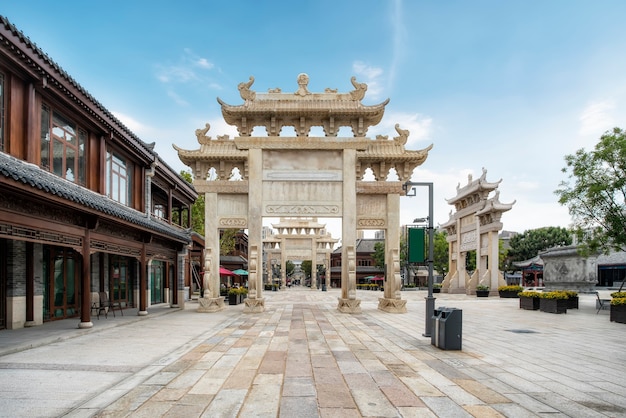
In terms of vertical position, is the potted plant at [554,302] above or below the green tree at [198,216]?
below

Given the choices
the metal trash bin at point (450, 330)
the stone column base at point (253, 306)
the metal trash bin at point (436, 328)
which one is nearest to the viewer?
the metal trash bin at point (450, 330)

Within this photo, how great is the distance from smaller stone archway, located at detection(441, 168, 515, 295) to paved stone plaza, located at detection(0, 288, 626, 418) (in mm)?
21571

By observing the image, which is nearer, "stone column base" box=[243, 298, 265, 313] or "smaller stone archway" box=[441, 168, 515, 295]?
"stone column base" box=[243, 298, 265, 313]

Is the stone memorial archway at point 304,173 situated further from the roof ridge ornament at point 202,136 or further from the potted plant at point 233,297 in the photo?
the potted plant at point 233,297

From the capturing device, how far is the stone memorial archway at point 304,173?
2012cm

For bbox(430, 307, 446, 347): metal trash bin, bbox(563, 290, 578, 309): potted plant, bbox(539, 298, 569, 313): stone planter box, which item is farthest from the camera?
bbox(563, 290, 578, 309): potted plant

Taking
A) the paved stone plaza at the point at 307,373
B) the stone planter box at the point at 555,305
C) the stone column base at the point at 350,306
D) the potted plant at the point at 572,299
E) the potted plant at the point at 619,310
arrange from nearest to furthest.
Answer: the paved stone plaza at the point at 307,373 < the potted plant at the point at 619,310 < the stone planter box at the point at 555,305 < the stone column base at the point at 350,306 < the potted plant at the point at 572,299

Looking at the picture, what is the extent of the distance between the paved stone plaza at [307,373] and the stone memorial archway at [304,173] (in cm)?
679

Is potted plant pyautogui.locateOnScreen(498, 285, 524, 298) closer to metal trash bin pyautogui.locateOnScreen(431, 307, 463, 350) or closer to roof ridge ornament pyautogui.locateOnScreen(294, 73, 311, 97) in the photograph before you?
roof ridge ornament pyautogui.locateOnScreen(294, 73, 311, 97)

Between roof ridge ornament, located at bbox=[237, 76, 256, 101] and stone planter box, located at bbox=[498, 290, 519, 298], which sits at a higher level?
roof ridge ornament, located at bbox=[237, 76, 256, 101]

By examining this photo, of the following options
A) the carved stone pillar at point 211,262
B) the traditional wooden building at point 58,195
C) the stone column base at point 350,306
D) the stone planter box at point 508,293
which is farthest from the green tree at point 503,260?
the traditional wooden building at point 58,195

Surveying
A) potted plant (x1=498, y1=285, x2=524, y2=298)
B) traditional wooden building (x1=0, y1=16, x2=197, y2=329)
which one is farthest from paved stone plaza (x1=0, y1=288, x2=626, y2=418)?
potted plant (x1=498, y1=285, x2=524, y2=298)

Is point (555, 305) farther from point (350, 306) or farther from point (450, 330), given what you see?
point (450, 330)

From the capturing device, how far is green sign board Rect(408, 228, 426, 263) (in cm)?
1349
